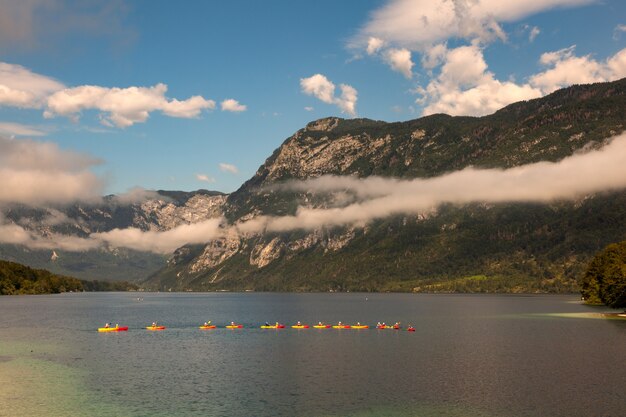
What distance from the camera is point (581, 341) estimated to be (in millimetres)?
158250

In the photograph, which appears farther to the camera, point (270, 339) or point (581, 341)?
point (270, 339)

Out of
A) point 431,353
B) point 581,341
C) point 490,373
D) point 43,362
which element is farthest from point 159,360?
point 581,341

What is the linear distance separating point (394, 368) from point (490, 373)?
1882 centimetres

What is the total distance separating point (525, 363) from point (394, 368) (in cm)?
2831

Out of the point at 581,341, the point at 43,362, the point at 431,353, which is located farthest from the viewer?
the point at 581,341

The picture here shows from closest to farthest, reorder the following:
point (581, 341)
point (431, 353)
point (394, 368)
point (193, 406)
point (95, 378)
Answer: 1. point (193, 406)
2. point (95, 378)
3. point (394, 368)
4. point (431, 353)
5. point (581, 341)

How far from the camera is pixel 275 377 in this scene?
373ft

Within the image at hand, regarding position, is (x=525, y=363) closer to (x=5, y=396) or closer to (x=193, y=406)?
(x=193, y=406)

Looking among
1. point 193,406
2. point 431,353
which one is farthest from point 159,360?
point 431,353

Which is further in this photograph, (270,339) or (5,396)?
(270,339)

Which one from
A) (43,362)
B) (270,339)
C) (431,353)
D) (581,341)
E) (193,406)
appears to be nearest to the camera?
(193,406)

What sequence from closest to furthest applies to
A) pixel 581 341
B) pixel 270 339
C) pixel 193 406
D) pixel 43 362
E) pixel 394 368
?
1. pixel 193 406
2. pixel 394 368
3. pixel 43 362
4. pixel 581 341
5. pixel 270 339

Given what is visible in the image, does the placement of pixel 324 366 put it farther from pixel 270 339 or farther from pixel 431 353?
pixel 270 339

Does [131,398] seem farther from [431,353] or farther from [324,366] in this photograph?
[431,353]
